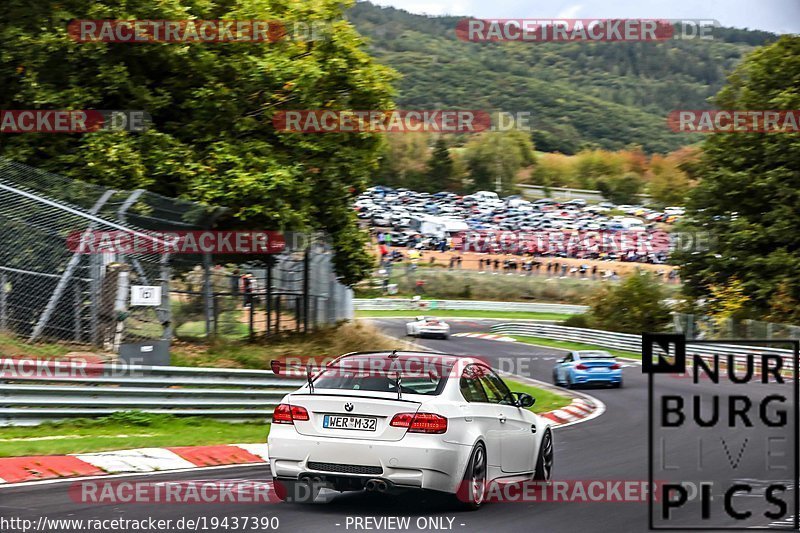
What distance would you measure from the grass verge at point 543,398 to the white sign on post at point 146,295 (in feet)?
31.1

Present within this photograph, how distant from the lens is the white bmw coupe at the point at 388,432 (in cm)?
826

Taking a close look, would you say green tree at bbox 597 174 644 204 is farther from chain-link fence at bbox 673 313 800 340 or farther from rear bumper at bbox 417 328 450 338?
chain-link fence at bbox 673 313 800 340

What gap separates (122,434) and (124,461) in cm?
264

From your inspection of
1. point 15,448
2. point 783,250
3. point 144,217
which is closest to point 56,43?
point 144,217

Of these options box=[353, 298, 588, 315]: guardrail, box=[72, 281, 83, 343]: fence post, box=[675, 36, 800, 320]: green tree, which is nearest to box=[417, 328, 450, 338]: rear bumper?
box=[675, 36, 800, 320]: green tree

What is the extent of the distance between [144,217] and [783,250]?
34066 millimetres

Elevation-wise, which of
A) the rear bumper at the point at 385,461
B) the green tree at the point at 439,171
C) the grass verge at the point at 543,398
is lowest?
the grass verge at the point at 543,398

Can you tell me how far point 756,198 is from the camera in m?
45.5

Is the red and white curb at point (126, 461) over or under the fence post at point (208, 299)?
under

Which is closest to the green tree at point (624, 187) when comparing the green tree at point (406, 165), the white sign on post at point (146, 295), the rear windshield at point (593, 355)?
the green tree at point (406, 165)

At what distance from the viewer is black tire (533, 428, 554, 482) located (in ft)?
34.5

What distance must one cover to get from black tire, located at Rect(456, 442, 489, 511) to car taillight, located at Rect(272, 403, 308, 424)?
137 cm

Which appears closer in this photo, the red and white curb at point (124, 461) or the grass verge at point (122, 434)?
the red and white curb at point (124, 461)

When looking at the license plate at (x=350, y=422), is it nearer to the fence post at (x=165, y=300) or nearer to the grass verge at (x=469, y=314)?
the fence post at (x=165, y=300)
